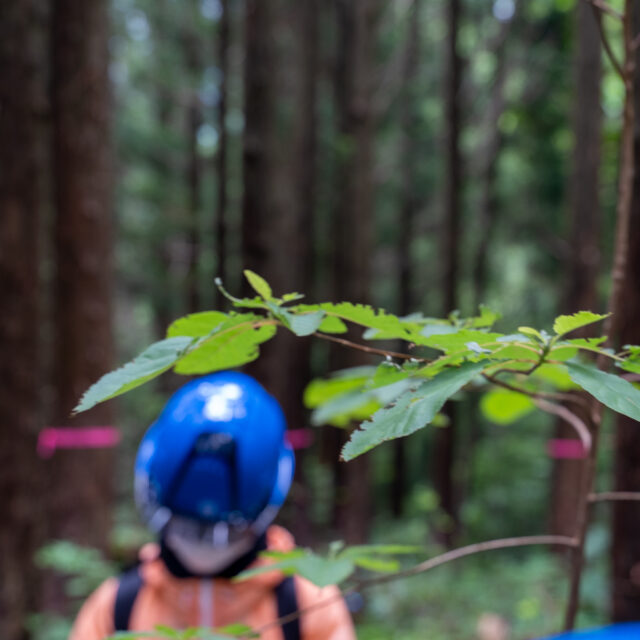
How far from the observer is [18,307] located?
376 centimetres

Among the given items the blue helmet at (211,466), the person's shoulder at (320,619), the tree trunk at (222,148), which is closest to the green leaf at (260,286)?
the blue helmet at (211,466)

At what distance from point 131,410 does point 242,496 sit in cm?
1461

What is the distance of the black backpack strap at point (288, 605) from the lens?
1.90 metres

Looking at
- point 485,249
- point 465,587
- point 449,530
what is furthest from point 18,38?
point 485,249

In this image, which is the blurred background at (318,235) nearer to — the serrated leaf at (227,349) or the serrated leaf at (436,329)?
the serrated leaf at (436,329)

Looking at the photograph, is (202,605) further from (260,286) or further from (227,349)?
(260,286)

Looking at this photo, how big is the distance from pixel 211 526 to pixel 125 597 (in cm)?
38

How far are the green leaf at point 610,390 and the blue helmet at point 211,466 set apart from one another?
126 centimetres

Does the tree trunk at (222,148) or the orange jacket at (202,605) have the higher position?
the tree trunk at (222,148)

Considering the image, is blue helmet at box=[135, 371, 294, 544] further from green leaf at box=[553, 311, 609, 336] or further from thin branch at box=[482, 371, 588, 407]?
green leaf at box=[553, 311, 609, 336]

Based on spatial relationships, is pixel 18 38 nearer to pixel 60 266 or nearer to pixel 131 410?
pixel 60 266

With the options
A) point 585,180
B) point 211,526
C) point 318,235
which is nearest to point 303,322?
point 211,526

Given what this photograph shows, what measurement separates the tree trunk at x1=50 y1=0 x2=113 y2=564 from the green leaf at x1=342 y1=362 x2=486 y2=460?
5.50 m

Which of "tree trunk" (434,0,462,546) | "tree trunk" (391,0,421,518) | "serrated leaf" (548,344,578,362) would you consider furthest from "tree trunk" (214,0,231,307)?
"serrated leaf" (548,344,578,362)
